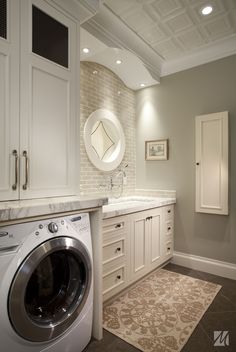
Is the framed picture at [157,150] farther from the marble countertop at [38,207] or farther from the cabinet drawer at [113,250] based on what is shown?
the marble countertop at [38,207]

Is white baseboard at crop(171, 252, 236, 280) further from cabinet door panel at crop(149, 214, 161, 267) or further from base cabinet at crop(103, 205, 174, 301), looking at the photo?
cabinet door panel at crop(149, 214, 161, 267)

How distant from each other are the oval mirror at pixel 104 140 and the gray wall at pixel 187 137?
468mm

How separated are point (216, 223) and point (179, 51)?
2.26 meters

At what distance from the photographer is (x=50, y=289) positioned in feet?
4.58

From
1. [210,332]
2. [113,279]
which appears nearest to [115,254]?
[113,279]

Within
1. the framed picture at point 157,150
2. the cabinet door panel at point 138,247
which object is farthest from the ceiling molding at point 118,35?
the cabinet door panel at point 138,247

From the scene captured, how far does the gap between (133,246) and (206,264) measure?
1.17 m

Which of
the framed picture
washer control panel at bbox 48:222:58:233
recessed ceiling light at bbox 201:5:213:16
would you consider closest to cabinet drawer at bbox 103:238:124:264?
washer control panel at bbox 48:222:58:233

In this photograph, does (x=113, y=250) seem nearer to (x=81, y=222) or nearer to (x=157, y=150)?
(x=81, y=222)

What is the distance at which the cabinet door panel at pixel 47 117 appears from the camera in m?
1.39

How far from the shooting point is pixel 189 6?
2125 millimetres

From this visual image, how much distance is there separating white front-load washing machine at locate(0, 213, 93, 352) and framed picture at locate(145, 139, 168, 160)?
6.45 feet

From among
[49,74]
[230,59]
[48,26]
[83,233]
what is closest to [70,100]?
[49,74]

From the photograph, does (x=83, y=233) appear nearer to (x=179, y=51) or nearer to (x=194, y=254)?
(x=194, y=254)
